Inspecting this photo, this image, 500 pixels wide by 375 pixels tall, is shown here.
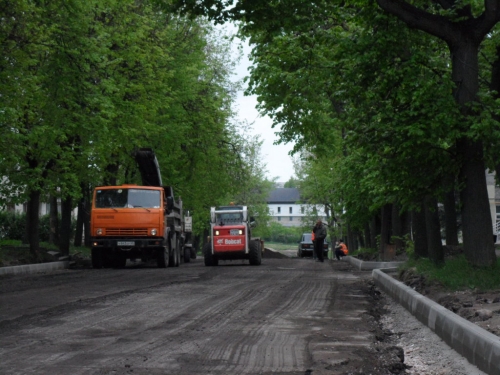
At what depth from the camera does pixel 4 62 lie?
2308 cm

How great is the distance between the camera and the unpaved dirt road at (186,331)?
25.1ft

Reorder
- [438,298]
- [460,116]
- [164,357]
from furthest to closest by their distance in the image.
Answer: [460,116] → [438,298] → [164,357]

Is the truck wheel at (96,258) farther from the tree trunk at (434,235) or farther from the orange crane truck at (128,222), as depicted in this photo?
the tree trunk at (434,235)

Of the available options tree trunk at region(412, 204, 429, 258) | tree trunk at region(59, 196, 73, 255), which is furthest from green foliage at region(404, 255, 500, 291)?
tree trunk at region(59, 196, 73, 255)

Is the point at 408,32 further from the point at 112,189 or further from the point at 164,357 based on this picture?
the point at 112,189

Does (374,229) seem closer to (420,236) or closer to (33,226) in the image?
(33,226)

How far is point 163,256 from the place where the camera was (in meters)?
31.9

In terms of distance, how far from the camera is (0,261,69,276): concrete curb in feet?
86.2

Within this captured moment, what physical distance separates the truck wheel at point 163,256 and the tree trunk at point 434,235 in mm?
14457

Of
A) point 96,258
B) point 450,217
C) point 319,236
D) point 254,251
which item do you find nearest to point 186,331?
point 450,217

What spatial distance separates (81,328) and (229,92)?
45.7m

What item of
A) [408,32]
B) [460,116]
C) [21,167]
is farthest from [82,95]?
[460,116]

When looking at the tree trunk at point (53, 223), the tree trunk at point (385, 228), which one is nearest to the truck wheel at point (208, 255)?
the tree trunk at point (385, 228)

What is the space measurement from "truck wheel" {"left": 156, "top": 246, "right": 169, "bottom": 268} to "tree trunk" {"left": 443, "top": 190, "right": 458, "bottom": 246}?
32.5 ft
